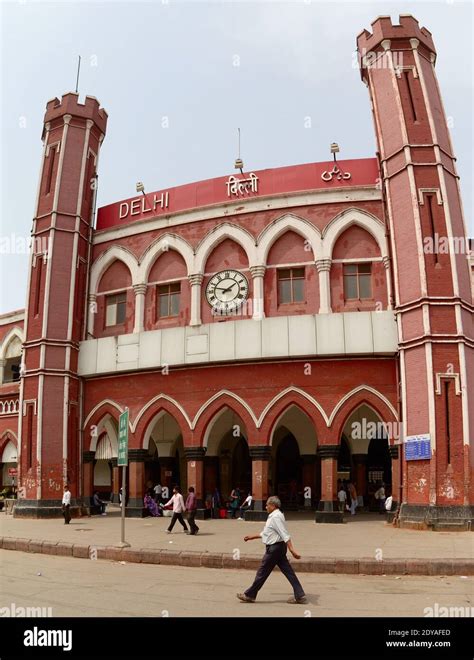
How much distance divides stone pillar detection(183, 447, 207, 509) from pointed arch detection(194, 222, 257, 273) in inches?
227

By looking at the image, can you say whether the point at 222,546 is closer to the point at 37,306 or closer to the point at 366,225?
the point at 366,225

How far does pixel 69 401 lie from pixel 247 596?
49.7ft

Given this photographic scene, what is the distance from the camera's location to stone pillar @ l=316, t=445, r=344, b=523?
18281 millimetres

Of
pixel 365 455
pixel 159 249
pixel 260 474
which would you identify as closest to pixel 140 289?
pixel 159 249

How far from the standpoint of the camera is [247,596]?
25.7 ft

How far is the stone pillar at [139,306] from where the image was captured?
22.0m

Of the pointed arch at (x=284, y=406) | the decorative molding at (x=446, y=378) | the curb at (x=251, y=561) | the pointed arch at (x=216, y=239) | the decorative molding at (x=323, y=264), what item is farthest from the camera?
the pointed arch at (x=216, y=239)

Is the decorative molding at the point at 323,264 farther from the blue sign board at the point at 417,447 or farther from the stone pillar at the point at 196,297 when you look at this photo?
the blue sign board at the point at 417,447

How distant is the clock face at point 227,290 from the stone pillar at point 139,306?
245 cm

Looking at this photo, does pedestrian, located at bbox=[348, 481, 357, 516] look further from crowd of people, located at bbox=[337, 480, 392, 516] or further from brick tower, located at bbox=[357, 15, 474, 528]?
brick tower, located at bbox=[357, 15, 474, 528]

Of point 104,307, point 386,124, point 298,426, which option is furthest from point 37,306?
point 386,124

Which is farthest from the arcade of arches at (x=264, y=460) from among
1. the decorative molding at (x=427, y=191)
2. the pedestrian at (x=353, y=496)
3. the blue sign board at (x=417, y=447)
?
the decorative molding at (x=427, y=191)

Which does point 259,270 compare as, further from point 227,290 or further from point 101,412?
point 101,412

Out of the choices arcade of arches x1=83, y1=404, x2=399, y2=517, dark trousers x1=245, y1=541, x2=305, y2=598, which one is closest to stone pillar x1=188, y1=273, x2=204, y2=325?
arcade of arches x1=83, y1=404, x2=399, y2=517
